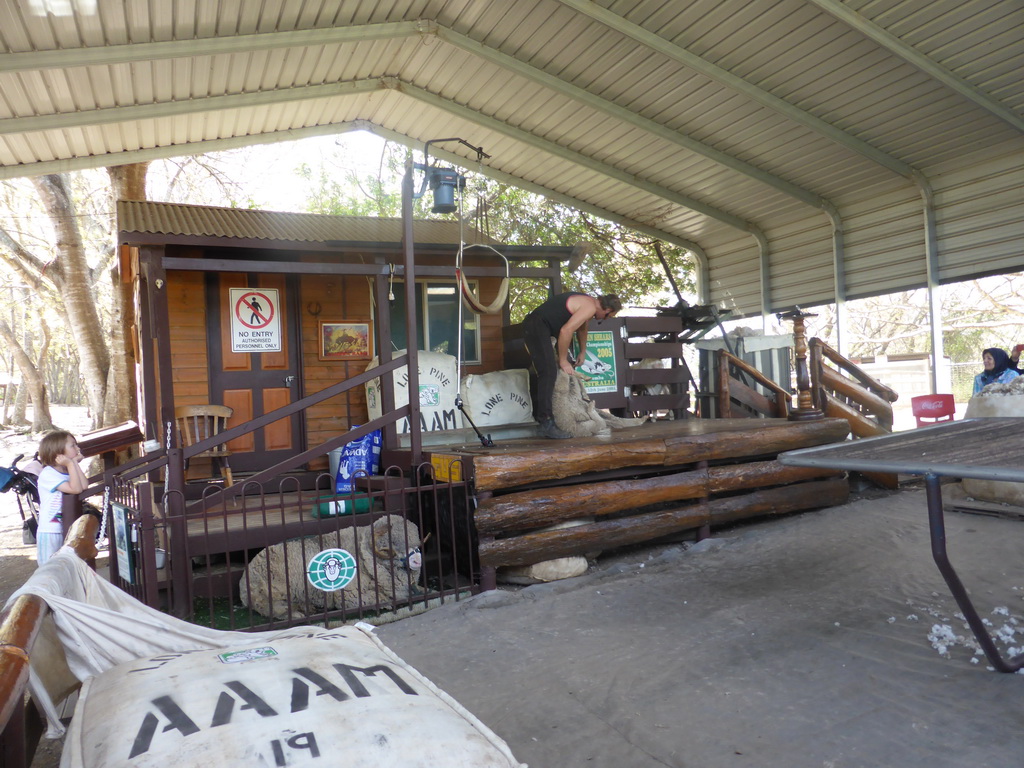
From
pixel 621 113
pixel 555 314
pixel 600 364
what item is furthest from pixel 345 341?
pixel 621 113

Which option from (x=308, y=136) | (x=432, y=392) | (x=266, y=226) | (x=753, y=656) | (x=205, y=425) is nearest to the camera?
(x=753, y=656)

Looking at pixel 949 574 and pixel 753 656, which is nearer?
pixel 949 574

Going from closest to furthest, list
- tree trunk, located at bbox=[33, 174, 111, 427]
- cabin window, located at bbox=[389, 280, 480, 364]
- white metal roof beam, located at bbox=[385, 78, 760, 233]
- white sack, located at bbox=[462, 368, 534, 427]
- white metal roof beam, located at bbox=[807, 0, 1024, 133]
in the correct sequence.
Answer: white metal roof beam, located at bbox=[807, 0, 1024, 133] < white sack, located at bbox=[462, 368, 534, 427] < cabin window, located at bbox=[389, 280, 480, 364] < white metal roof beam, located at bbox=[385, 78, 760, 233] < tree trunk, located at bbox=[33, 174, 111, 427]

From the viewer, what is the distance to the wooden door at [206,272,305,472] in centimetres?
880

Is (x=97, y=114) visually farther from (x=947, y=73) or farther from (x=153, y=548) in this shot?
(x=947, y=73)

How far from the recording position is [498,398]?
8914mm

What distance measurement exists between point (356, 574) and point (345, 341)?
4342 mm

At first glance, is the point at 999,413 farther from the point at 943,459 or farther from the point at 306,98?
the point at 306,98

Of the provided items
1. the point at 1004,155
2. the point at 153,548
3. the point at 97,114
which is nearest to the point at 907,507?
the point at 1004,155

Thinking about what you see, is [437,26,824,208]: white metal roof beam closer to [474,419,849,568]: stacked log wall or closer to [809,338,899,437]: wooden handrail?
[809,338,899,437]: wooden handrail

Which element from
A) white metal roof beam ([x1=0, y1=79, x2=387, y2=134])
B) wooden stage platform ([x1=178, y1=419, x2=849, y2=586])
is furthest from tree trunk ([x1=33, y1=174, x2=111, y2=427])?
wooden stage platform ([x1=178, y1=419, x2=849, y2=586])

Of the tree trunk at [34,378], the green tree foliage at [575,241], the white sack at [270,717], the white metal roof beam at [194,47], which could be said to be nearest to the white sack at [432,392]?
the white metal roof beam at [194,47]

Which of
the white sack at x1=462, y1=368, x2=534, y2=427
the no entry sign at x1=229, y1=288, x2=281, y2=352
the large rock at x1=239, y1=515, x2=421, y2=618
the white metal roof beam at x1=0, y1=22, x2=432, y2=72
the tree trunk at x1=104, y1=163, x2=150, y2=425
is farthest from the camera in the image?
the tree trunk at x1=104, y1=163, x2=150, y2=425

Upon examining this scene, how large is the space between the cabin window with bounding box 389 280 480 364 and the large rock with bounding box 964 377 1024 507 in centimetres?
584
